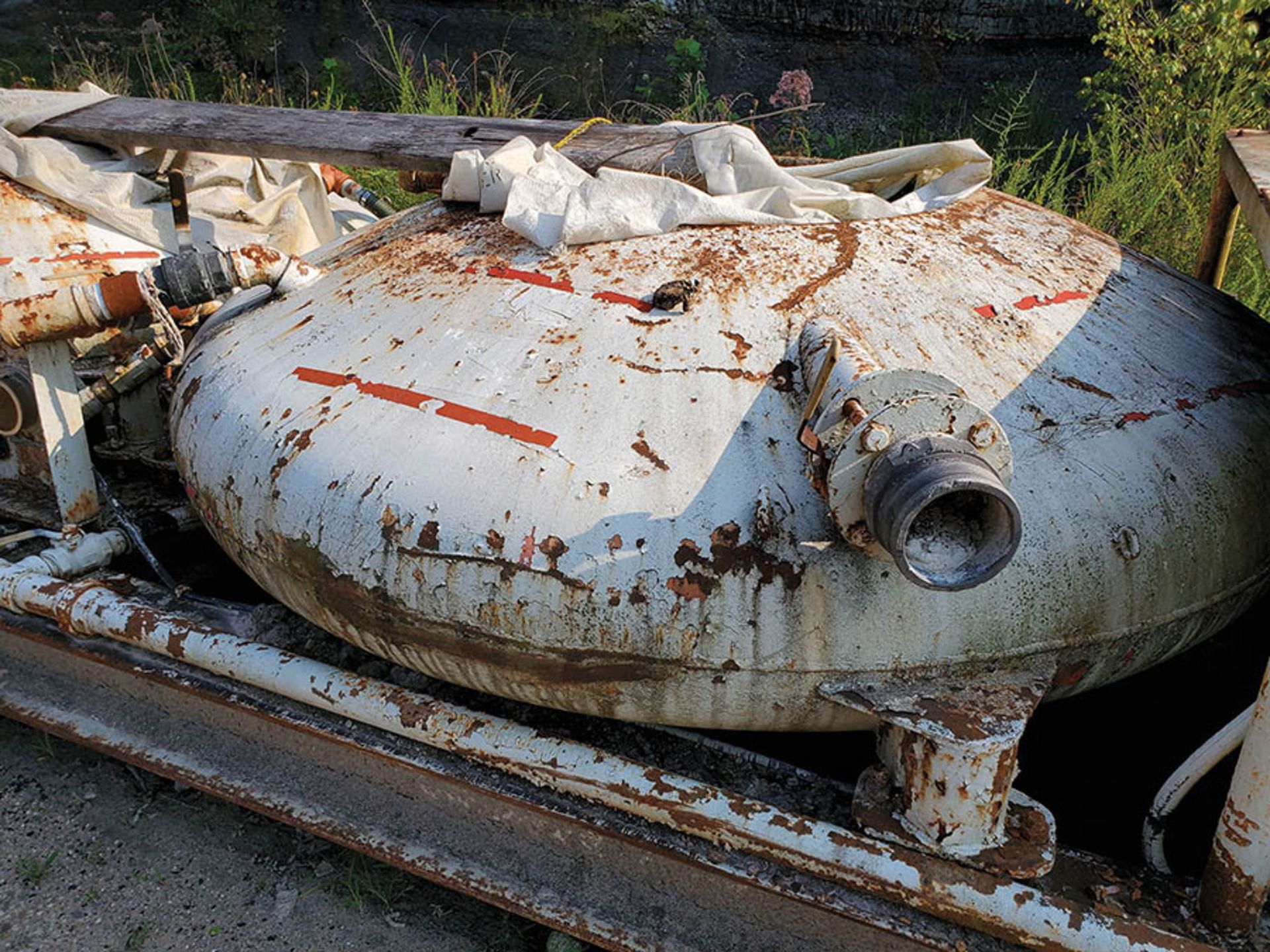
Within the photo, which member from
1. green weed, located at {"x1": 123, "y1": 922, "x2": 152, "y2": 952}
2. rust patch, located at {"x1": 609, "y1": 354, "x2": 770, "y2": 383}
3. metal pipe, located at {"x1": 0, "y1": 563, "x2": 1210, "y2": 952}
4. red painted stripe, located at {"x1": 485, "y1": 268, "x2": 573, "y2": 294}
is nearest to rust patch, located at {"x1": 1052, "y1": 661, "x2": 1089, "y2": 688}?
metal pipe, located at {"x1": 0, "y1": 563, "x2": 1210, "y2": 952}

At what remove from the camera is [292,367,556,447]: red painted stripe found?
5.32 feet

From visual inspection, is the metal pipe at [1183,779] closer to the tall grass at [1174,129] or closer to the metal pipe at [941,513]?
the metal pipe at [941,513]

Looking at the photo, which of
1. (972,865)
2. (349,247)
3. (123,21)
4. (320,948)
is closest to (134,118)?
(349,247)

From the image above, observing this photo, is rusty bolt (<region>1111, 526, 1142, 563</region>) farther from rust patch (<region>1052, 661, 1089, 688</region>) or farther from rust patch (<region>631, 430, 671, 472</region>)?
rust patch (<region>631, 430, 671, 472</region>)

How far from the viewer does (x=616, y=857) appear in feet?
5.68

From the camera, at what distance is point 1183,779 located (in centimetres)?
159

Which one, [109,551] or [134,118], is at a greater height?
[134,118]

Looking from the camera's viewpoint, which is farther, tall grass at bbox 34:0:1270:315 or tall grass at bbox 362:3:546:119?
tall grass at bbox 362:3:546:119

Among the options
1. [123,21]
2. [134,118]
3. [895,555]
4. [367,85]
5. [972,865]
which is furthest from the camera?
[123,21]

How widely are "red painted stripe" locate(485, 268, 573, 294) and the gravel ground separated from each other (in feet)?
4.01

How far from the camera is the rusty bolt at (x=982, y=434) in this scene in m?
1.36

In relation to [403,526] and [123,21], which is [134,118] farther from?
[123,21]

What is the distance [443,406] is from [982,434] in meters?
0.83

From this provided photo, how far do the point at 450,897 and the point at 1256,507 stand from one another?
1.66m
